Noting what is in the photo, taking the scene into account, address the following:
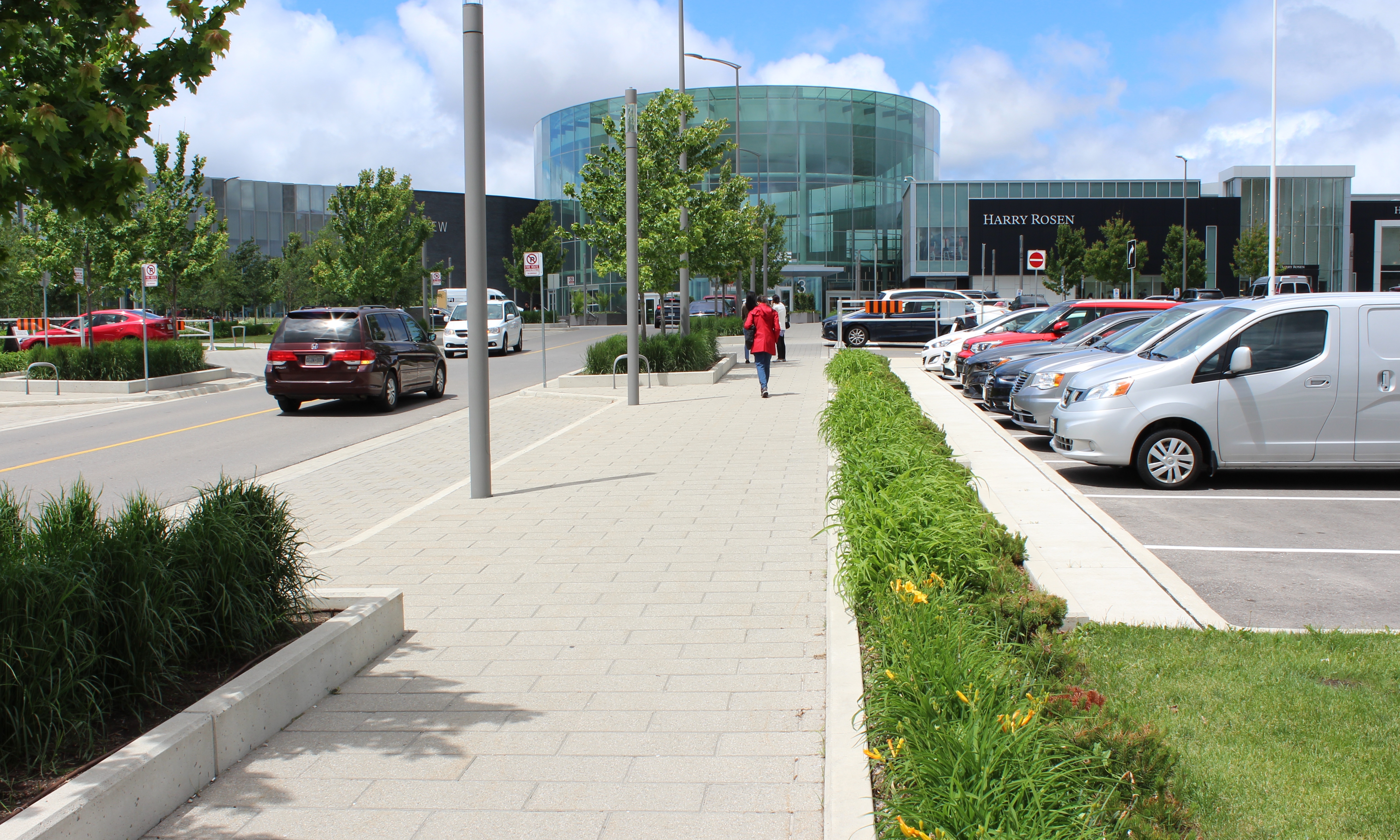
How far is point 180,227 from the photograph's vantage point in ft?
112

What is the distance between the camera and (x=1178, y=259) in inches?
2685

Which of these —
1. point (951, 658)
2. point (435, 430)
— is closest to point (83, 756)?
point (951, 658)

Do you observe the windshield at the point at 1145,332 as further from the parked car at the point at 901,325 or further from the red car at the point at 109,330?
the red car at the point at 109,330

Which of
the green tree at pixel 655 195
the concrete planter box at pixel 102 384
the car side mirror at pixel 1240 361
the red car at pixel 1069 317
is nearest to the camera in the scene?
the car side mirror at pixel 1240 361

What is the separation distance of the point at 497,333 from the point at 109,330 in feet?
38.6

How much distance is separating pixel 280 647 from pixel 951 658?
304 cm

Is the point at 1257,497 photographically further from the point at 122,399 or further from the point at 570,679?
the point at 122,399

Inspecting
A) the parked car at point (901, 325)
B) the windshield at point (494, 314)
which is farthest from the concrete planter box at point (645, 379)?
the windshield at point (494, 314)

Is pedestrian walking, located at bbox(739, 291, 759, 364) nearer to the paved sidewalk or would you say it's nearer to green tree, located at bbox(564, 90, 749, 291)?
green tree, located at bbox(564, 90, 749, 291)

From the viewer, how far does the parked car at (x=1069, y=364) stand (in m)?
12.2

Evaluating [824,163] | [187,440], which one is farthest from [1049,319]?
[824,163]

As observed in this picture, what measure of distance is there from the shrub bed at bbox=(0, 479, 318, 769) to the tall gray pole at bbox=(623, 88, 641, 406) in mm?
12547

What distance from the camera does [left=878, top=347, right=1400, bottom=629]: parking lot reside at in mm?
6402

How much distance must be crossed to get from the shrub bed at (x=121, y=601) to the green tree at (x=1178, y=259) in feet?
227
